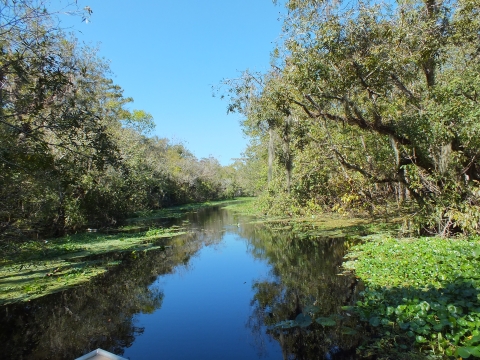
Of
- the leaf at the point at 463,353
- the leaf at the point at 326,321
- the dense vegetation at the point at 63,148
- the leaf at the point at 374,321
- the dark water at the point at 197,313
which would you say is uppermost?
the dense vegetation at the point at 63,148

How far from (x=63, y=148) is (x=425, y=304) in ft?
30.5

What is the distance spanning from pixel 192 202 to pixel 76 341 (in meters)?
49.5

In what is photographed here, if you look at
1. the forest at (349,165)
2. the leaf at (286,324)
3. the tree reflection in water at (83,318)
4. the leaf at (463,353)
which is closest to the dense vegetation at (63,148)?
the forest at (349,165)

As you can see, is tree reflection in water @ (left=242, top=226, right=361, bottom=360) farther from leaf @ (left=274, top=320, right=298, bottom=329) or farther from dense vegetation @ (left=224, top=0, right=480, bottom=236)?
dense vegetation @ (left=224, top=0, right=480, bottom=236)

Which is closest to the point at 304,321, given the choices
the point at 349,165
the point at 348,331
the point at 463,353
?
the point at 348,331

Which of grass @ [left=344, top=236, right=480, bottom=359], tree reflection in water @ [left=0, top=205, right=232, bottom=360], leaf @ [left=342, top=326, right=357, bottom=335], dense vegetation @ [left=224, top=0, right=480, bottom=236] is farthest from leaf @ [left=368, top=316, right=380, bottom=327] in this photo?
dense vegetation @ [left=224, top=0, right=480, bottom=236]

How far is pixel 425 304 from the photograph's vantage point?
16.4ft

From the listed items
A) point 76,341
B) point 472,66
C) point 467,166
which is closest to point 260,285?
point 76,341

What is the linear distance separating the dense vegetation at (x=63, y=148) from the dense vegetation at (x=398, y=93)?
555cm

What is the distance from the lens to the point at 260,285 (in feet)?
30.6

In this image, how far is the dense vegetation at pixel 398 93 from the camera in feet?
28.8

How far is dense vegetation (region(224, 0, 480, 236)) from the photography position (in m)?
8.77

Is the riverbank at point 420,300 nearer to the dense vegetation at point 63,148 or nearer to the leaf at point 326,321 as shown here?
the leaf at point 326,321

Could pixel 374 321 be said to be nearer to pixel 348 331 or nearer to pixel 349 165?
pixel 348 331
